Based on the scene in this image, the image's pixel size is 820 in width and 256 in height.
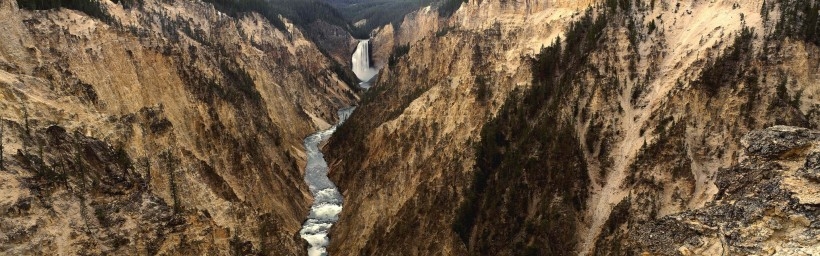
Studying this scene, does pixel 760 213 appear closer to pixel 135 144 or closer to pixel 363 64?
pixel 135 144

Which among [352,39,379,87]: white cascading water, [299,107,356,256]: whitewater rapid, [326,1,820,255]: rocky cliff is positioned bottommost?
[299,107,356,256]: whitewater rapid

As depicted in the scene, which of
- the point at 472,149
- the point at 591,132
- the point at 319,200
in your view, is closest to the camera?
the point at 591,132

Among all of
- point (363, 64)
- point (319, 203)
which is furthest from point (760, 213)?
point (363, 64)

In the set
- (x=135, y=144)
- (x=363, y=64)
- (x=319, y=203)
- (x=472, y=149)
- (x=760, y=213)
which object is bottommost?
(x=319, y=203)

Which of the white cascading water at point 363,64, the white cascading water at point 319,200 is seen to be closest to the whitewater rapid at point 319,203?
the white cascading water at point 319,200

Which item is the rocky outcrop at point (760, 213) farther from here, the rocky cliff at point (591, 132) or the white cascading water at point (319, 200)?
the white cascading water at point (319, 200)

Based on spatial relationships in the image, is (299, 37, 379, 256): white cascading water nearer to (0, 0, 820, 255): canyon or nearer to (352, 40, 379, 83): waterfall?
(0, 0, 820, 255): canyon

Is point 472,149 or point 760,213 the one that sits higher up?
point 760,213

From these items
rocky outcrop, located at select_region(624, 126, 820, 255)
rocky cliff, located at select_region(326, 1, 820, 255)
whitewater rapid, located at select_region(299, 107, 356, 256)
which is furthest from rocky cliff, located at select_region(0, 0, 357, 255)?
rocky outcrop, located at select_region(624, 126, 820, 255)

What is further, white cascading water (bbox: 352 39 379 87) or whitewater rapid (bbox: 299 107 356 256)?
white cascading water (bbox: 352 39 379 87)
